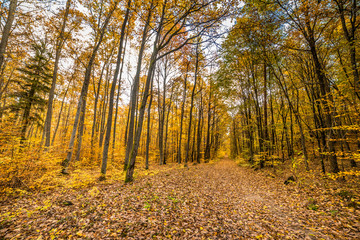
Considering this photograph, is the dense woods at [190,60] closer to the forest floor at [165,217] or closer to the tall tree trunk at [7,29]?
the tall tree trunk at [7,29]

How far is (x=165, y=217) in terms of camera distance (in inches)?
167

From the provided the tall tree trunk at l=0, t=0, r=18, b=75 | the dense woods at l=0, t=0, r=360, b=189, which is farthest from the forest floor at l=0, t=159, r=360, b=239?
the tall tree trunk at l=0, t=0, r=18, b=75

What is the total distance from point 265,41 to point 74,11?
529 inches

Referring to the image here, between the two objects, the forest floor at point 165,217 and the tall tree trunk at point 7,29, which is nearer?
the forest floor at point 165,217

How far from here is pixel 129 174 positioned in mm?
7301

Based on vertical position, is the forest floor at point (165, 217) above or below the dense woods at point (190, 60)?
below

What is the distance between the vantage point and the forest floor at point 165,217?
11.3 feet

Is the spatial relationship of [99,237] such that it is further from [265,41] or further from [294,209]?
[265,41]

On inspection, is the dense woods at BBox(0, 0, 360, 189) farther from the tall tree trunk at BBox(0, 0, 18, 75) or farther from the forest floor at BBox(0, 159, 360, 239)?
the forest floor at BBox(0, 159, 360, 239)

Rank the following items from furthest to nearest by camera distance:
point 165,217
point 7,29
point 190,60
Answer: point 190,60 < point 7,29 < point 165,217

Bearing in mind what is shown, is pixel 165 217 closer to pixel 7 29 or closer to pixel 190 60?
pixel 7 29

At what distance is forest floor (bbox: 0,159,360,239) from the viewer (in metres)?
3.45

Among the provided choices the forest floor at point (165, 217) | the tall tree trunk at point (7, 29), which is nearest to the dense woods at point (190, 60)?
the tall tree trunk at point (7, 29)

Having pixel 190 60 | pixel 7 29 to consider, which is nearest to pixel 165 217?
pixel 7 29
